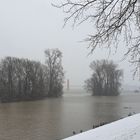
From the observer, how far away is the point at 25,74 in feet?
242

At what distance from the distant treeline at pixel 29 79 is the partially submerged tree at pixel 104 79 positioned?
1311 centimetres

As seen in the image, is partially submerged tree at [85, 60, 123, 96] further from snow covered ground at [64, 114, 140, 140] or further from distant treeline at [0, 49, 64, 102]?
snow covered ground at [64, 114, 140, 140]

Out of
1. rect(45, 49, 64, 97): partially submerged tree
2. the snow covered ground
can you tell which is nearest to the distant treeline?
rect(45, 49, 64, 97): partially submerged tree

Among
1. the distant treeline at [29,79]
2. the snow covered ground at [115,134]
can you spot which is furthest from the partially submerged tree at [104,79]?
the snow covered ground at [115,134]

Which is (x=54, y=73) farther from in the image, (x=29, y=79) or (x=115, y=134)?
(x=115, y=134)

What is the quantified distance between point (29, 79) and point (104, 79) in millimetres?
24612

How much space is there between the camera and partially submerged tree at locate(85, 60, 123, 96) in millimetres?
89375

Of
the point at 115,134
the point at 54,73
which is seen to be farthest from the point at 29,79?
the point at 115,134

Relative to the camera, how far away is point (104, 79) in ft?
298

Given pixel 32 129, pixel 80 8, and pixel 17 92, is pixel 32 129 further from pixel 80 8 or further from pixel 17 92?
pixel 17 92

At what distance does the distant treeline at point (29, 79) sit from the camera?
229ft

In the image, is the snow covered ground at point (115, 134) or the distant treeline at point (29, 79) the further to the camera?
the distant treeline at point (29, 79)

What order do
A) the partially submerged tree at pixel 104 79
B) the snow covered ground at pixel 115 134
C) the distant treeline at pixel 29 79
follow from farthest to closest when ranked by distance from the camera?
1. the partially submerged tree at pixel 104 79
2. the distant treeline at pixel 29 79
3. the snow covered ground at pixel 115 134

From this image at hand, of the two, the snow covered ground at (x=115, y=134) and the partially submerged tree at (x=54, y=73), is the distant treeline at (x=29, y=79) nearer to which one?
the partially submerged tree at (x=54, y=73)
